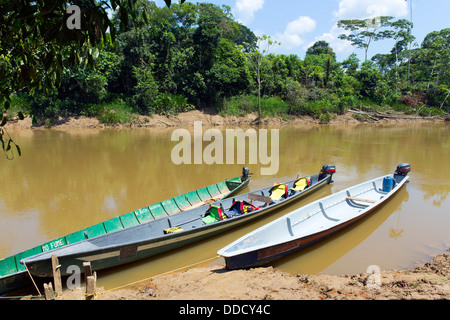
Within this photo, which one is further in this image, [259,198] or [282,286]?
[259,198]

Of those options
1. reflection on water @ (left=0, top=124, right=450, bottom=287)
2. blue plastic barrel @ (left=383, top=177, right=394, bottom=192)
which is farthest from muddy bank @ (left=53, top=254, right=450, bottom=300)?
blue plastic barrel @ (left=383, top=177, right=394, bottom=192)

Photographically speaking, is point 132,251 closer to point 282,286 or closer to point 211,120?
point 282,286

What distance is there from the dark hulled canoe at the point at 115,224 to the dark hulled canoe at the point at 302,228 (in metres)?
2.40

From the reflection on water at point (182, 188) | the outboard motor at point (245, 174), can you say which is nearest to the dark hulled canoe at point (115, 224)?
the outboard motor at point (245, 174)

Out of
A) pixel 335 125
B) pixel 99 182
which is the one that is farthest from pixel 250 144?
pixel 335 125

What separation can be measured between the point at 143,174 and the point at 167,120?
14041 mm

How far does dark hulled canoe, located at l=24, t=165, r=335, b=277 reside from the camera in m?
4.67

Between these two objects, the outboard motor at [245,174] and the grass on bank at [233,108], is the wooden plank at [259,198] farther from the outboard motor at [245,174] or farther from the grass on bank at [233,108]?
the grass on bank at [233,108]

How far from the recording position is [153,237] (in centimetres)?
541

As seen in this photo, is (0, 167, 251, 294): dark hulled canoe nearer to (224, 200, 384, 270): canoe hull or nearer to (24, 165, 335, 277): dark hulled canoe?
(24, 165, 335, 277): dark hulled canoe

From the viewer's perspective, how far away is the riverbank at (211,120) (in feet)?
72.4

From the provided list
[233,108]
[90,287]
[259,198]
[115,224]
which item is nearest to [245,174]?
[259,198]

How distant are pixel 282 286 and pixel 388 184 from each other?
5797 millimetres
